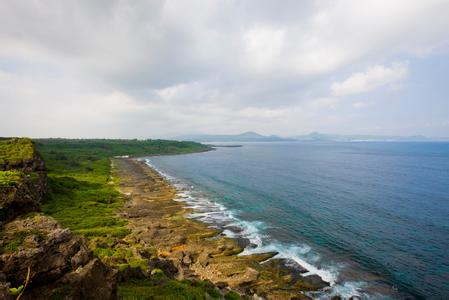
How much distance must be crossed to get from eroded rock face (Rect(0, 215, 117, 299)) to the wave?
968 inches

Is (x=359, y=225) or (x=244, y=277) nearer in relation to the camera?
(x=244, y=277)

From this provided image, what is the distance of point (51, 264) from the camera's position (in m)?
16.8

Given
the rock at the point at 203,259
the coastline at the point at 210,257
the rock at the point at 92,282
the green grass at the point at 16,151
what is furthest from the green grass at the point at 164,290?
the green grass at the point at 16,151

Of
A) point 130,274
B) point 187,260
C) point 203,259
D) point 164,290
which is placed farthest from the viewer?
point 203,259

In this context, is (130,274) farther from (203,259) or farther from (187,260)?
(203,259)

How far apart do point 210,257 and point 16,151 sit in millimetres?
64158

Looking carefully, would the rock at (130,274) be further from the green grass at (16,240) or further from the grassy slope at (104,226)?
the green grass at (16,240)

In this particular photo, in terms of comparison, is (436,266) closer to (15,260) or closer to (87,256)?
(87,256)

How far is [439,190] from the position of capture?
85750 millimetres

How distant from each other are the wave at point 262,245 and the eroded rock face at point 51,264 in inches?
968

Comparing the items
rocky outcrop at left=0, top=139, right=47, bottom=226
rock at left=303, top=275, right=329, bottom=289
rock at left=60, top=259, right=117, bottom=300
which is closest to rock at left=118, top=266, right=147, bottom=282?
rock at left=60, top=259, right=117, bottom=300

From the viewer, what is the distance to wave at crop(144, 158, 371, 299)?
32412 mm

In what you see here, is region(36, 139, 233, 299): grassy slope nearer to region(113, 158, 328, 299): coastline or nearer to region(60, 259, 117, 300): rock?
region(113, 158, 328, 299): coastline

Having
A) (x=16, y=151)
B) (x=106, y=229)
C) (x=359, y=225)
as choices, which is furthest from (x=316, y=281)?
(x=16, y=151)
